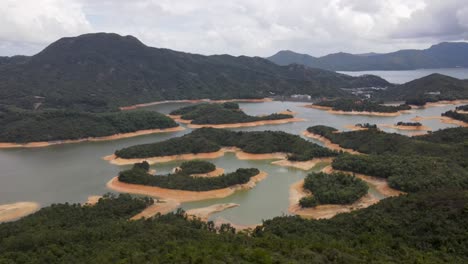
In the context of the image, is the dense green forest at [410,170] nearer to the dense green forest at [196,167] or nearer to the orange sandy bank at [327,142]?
the orange sandy bank at [327,142]

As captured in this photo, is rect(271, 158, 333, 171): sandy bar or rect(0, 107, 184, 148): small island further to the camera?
rect(0, 107, 184, 148): small island

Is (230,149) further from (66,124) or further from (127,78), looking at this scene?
(127,78)

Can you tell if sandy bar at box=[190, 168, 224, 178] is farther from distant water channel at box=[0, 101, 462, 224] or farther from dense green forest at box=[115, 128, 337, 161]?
dense green forest at box=[115, 128, 337, 161]

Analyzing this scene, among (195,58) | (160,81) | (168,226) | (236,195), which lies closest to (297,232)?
(168,226)

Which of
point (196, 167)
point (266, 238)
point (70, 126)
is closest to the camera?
point (266, 238)

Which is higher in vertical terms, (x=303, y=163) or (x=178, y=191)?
(x=303, y=163)

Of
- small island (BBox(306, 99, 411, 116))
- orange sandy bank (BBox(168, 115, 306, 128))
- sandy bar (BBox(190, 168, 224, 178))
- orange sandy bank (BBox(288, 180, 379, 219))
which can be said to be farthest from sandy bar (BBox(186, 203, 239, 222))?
small island (BBox(306, 99, 411, 116))

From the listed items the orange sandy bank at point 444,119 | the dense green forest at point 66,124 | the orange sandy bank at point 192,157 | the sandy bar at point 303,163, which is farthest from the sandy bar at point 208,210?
the orange sandy bank at point 444,119

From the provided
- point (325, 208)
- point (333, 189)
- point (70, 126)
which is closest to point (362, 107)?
point (70, 126)
